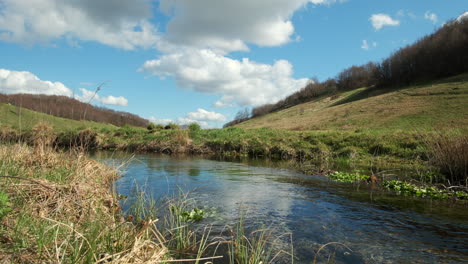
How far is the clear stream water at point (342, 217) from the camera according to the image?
14.1 ft

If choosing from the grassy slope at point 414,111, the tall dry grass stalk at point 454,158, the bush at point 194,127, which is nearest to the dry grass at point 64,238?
the tall dry grass stalk at point 454,158

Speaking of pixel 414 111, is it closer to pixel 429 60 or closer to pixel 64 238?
pixel 429 60

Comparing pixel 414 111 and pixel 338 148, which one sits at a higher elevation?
pixel 414 111

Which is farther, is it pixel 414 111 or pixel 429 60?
pixel 429 60

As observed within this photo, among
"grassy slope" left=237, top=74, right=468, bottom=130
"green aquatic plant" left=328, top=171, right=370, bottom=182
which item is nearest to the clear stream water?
"green aquatic plant" left=328, top=171, right=370, bottom=182

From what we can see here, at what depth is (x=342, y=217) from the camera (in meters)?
6.01

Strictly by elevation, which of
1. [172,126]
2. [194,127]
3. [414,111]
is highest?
[414,111]

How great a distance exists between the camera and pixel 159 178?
1017cm

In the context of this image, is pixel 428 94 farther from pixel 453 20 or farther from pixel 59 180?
pixel 59 180

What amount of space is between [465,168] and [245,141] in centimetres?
1513

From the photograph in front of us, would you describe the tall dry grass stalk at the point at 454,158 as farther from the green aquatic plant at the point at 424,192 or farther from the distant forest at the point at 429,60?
the distant forest at the point at 429,60

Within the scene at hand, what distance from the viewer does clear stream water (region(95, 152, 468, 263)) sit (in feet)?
14.1

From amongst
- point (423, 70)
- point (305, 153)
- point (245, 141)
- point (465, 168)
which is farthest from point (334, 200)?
point (423, 70)

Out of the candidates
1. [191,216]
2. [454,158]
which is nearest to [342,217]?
[191,216]
